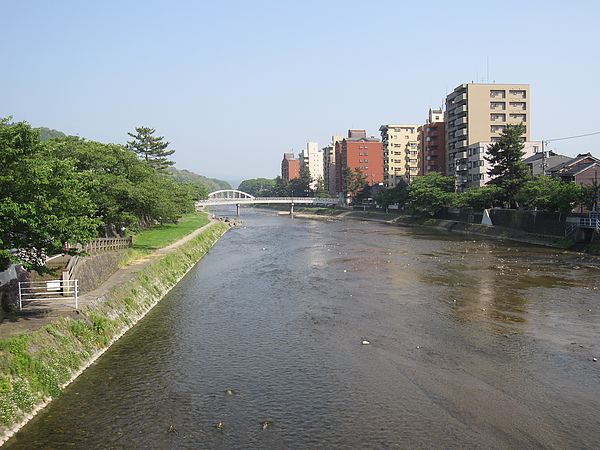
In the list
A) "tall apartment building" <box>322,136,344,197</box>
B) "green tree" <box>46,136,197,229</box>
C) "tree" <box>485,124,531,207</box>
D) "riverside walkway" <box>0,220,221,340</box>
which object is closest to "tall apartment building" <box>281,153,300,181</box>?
"tall apartment building" <box>322,136,344,197</box>

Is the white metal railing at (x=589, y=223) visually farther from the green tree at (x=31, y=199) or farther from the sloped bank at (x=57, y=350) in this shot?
the green tree at (x=31, y=199)

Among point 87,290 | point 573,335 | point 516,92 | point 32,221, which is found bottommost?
point 573,335

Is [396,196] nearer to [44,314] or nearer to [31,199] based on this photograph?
[44,314]

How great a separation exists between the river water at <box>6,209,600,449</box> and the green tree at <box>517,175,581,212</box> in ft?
43.6

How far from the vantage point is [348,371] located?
11984mm

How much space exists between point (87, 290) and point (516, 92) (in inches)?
2423

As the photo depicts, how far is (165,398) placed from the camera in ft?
34.2

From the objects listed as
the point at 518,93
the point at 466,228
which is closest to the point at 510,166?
the point at 466,228

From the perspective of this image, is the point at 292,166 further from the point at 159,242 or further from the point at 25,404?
the point at 25,404

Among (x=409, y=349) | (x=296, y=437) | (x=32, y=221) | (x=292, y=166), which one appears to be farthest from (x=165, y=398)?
(x=292, y=166)

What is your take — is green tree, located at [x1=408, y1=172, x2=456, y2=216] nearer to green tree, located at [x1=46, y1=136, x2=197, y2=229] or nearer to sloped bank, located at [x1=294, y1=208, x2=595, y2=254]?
sloped bank, located at [x1=294, y1=208, x2=595, y2=254]

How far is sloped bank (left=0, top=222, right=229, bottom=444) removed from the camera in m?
9.14

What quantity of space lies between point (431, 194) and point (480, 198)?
9161 mm

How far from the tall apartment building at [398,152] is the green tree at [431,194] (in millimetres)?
32266
